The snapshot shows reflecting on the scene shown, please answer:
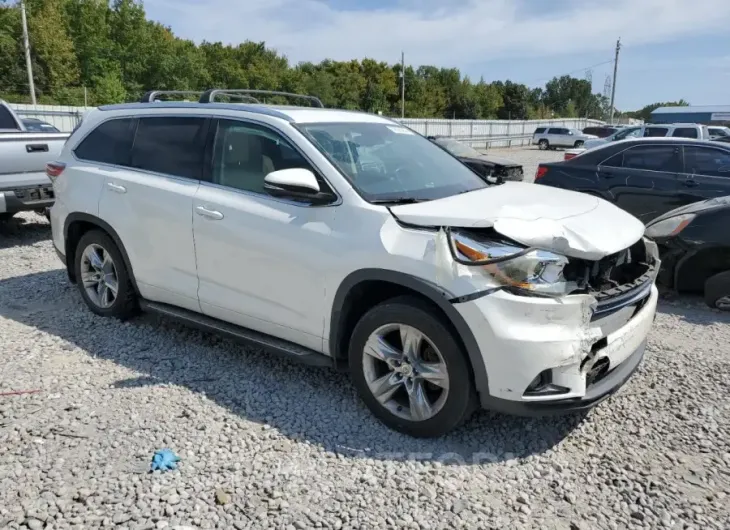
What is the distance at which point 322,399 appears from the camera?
373cm

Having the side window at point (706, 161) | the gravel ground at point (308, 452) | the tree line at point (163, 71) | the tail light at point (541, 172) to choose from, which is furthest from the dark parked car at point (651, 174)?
the tree line at point (163, 71)

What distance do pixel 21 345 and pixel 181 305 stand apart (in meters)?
1.33

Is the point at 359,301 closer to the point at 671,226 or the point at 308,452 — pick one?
the point at 308,452

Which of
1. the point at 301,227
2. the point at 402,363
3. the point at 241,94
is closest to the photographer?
the point at 402,363

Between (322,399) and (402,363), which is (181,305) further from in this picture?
(402,363)

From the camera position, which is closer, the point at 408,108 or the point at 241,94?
the point at 241,94

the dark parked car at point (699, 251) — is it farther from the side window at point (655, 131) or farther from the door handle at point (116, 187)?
the side window at point (655, 131)

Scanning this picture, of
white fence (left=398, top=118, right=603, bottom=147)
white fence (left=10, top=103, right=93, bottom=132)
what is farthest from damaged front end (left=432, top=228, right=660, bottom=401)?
white fence (left=398, top=118, right=603, bottom=147)

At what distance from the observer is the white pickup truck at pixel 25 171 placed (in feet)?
24.2

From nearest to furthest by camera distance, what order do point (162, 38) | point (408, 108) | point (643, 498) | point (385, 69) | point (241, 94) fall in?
point (643, 498), point (241, 94), point (162, 38), point (408, 108), point (385, 69)

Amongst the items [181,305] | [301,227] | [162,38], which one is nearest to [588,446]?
[301,227]

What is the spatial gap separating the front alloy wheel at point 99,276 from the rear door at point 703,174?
6.56 m

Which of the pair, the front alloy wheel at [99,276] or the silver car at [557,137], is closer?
the front alloy wheel at [99,276]

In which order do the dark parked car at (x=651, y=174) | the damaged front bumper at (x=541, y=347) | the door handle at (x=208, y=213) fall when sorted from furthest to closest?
1. the dark parked car at (x=651, y=174)
2. the door handle at (x=208, y=213)
3. the damaged front bumper at (x=541, y=347)
